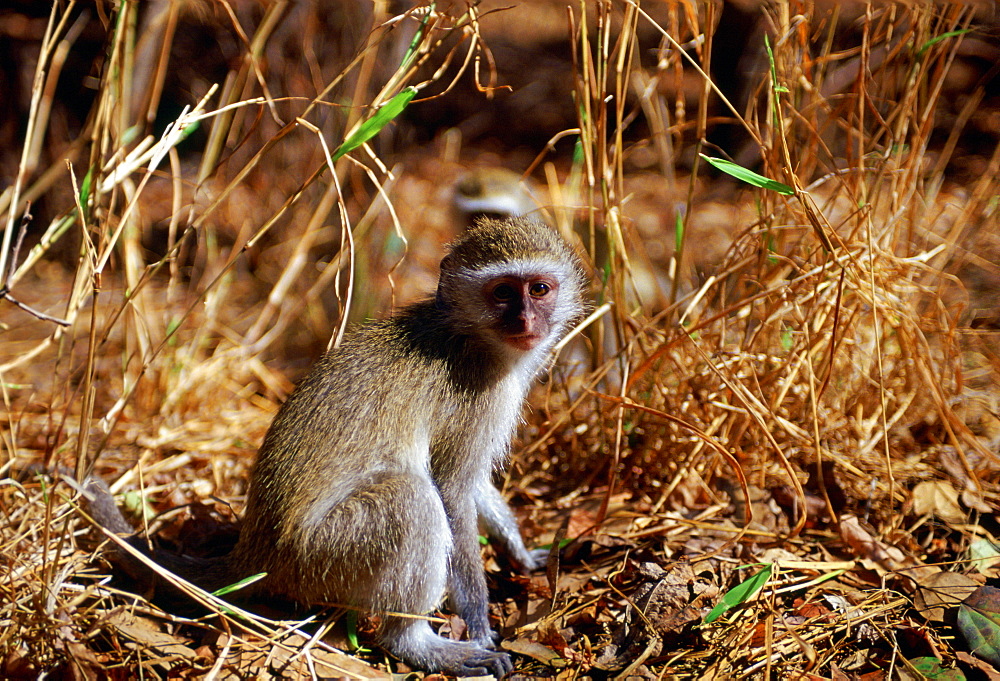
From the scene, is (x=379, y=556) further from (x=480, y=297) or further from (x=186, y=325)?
(x=186, y=325)

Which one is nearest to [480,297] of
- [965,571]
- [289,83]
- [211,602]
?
[211,602]

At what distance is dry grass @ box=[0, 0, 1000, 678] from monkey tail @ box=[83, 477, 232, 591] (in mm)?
99

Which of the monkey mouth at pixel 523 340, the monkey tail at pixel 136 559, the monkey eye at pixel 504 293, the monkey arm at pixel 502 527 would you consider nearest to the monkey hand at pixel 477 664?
the monkey arm at pixel 502 527

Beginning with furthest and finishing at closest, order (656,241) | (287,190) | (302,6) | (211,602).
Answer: (656,241), (287,190), (302,6), (211,602)

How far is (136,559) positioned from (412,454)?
109 cm

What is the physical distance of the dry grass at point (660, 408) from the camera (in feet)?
8.85

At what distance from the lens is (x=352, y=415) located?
295cm

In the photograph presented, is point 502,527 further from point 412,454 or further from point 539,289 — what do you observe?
point 539,289

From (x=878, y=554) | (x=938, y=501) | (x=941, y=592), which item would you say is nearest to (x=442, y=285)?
(x=878, y=554)

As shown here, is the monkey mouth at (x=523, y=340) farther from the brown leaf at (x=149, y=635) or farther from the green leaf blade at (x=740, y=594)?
the brown leaf at (x=149, y=635)

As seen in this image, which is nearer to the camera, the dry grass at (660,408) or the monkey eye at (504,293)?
the dry grass at (660,408)

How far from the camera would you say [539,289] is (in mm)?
3143

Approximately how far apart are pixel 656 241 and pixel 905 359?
406cm

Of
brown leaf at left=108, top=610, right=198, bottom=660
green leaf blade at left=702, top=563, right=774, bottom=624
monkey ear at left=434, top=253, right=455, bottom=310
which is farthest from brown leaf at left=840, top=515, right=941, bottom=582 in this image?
brown leaf at left=108, top=610, right=198, bottom=660
